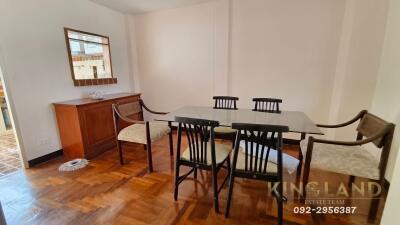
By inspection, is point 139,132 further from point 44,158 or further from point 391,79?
point 391,79

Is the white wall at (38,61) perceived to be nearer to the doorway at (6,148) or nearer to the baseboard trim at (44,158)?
the baseboard trim at (44,158)

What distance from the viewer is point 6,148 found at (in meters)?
3.09

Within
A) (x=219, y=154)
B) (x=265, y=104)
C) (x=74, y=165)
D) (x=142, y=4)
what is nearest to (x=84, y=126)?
(x=74, y=165)

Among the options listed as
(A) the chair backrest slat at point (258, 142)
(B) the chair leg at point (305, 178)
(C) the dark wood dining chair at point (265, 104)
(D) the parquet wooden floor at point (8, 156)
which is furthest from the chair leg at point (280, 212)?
(D) the parquet wooden floor at point (8, 156)

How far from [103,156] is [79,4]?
2.33m

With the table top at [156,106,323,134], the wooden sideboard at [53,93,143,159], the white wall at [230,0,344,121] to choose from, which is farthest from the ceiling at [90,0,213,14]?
the table top at [156,106,323,134]

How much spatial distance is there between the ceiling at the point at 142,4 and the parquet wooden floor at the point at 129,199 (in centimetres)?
260

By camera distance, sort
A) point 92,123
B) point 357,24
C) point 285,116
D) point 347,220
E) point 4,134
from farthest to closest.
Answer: point 4,134
point 92,123
point 357,24
point 285,116
point 347,220

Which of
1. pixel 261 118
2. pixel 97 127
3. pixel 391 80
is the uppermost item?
pixel 391 80

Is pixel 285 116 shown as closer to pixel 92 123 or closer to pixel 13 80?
pixel 92 123

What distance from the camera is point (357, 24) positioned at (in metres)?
2.32

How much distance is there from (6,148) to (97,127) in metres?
1.66

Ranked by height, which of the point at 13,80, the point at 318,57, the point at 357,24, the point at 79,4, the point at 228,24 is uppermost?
the point at 79,4

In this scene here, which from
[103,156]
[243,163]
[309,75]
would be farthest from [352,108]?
[103,156]
